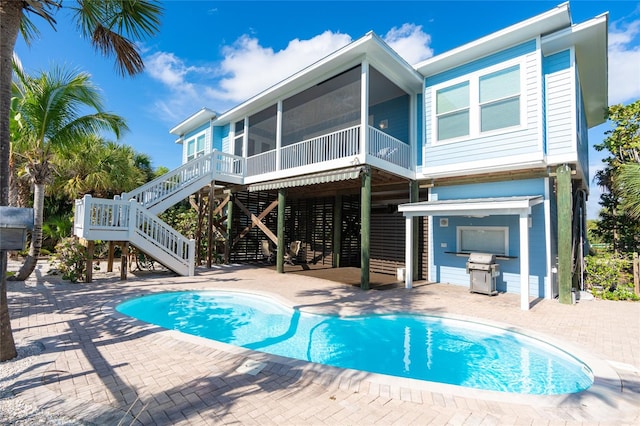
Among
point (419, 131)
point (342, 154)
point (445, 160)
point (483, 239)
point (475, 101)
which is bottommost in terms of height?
point (483, 239)

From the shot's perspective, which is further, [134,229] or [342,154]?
[342,154]

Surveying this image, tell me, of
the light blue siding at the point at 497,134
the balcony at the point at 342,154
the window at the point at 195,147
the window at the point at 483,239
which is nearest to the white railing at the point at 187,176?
the balcony at the point at 342,154

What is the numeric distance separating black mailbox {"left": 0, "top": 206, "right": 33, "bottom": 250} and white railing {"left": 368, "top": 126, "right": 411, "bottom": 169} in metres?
7.55

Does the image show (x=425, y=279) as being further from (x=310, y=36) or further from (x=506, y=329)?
(x=310, y=36)

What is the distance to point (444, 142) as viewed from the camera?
957 cm

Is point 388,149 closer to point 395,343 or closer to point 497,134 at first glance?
point 497,134

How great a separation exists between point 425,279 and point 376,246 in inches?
94.5

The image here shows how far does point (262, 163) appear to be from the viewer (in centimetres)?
1284

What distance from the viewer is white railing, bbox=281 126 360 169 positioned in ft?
31.1

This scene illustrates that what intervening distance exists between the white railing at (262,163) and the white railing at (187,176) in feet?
1.59

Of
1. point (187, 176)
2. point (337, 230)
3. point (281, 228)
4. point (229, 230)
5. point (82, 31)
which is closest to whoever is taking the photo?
point (82, 31)

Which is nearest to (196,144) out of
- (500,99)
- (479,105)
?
(479,105)

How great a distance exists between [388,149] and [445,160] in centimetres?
181

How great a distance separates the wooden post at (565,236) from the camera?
747 cm
